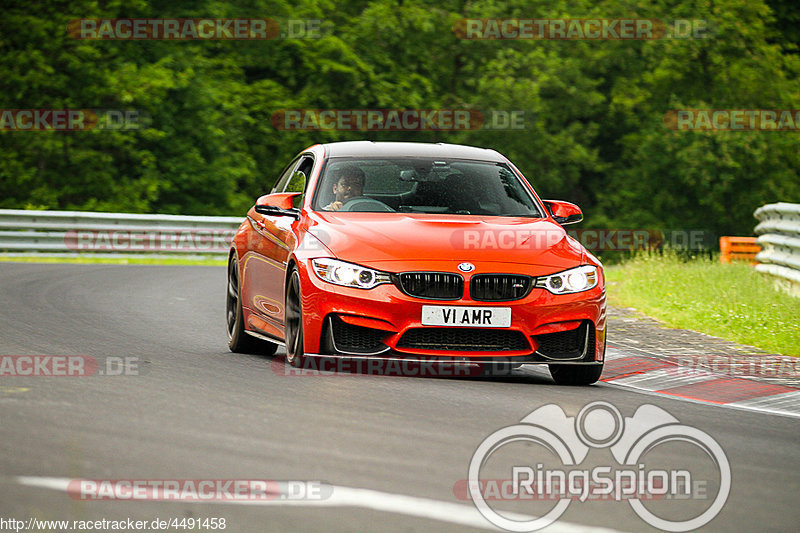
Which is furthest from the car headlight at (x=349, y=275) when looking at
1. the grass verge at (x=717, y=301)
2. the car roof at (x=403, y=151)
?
the grass verge at (x=717, y=301)

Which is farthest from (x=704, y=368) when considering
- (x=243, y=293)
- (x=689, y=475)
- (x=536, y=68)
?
(x=536, y=68)

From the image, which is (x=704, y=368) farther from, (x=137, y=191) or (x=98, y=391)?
(x=137, y=191)

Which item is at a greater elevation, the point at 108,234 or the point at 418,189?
the point at 418,189

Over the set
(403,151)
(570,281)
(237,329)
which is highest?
(403,151)

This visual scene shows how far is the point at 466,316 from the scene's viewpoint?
29.9 feet

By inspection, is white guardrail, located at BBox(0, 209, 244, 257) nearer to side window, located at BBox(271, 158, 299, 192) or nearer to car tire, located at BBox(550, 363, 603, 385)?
side window, located at BBox(271, 158, 299, 192)

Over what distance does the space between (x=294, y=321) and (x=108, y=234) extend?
21234mm

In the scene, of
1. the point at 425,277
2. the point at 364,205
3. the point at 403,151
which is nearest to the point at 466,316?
the point at 425,277

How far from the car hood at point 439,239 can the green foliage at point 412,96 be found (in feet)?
103

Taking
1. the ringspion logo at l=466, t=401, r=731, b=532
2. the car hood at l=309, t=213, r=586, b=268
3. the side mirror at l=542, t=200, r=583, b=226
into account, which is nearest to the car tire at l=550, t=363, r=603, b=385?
the car hood at l=309, t=213, r=586, b=268

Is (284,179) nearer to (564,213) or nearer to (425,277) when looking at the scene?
(564,213)

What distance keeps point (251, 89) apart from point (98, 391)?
41.8 meters

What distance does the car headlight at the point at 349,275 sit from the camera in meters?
9.10

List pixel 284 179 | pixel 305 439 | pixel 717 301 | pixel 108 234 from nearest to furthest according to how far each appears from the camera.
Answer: pixel 305 439 < pixel 284 179 < pixel 717 301 < pixel 108 234
